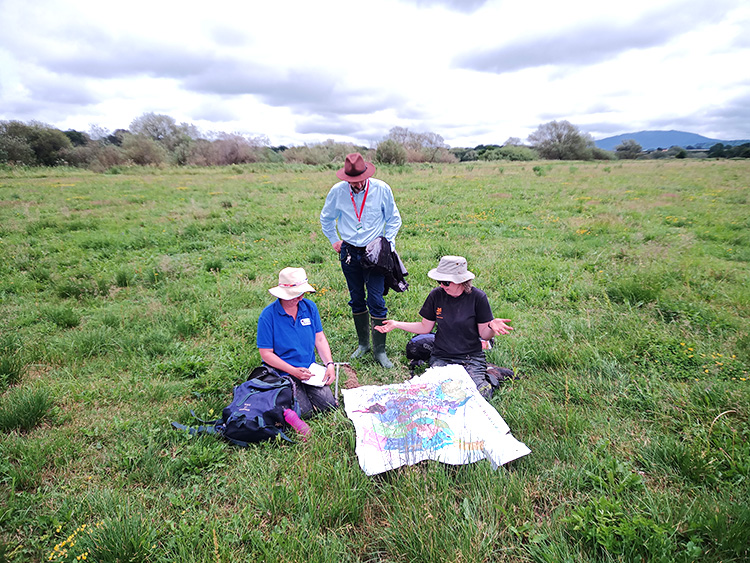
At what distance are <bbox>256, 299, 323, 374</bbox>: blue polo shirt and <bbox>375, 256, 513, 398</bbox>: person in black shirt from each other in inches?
29.9

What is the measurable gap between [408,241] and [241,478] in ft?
22.3

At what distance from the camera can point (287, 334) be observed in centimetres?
344

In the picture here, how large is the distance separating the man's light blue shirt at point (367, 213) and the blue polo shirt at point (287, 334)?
3.63 feet

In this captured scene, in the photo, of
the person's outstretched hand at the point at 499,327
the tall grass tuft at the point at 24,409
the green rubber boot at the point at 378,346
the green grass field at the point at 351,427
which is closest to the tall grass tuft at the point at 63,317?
the green grass field at the point at 351,427

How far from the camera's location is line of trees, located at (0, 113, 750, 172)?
33750 mm

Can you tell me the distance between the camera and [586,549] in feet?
6.33

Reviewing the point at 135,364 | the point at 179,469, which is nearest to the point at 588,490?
the point at 179,469

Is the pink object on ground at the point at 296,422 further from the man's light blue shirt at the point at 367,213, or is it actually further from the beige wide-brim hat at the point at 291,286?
the man's light blue shirt at the point at 367,213

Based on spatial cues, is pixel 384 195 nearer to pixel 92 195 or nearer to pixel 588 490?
pixel 588 490

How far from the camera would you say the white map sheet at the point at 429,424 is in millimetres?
2525

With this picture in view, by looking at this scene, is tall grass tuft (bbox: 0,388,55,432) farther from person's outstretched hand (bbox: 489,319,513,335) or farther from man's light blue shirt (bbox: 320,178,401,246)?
person's outstretched hand (bbox: 489,319,513,335)

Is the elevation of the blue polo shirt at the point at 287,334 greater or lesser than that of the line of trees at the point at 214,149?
lesser

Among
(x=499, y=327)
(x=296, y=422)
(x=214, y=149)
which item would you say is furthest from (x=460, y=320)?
(x=214, y=149)

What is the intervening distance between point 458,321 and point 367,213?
156 centimetres
